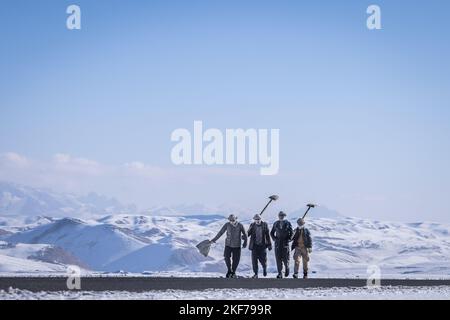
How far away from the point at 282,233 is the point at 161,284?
6601mm

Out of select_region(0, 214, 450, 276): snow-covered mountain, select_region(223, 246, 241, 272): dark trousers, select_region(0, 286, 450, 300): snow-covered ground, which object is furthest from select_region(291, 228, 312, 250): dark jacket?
select_region(0, 214, 450, 276): snow-covered mountain

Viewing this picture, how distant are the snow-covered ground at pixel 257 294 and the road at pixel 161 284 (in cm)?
91

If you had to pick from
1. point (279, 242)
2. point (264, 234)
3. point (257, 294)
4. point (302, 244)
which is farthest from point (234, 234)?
point (257, 294)

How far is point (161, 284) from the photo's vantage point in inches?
819

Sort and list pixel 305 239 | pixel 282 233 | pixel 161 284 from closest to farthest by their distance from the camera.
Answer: pixel 161 284
pixel 305 239
pixel 282 233

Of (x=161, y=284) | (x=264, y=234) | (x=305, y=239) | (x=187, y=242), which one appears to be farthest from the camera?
(x=187, y=242)

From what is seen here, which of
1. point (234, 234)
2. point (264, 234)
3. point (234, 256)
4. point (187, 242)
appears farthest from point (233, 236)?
point (187, 242)

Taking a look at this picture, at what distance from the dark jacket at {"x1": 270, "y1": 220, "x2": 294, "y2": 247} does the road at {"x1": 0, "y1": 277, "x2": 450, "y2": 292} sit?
8.30 ft

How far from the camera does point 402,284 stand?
79.9ft

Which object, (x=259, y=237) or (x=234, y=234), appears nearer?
(x=234, y=234)

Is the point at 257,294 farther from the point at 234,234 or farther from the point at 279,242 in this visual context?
the point at 279,242

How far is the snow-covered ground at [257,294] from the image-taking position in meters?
16.5

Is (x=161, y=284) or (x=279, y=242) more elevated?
(x=279, y=242)
